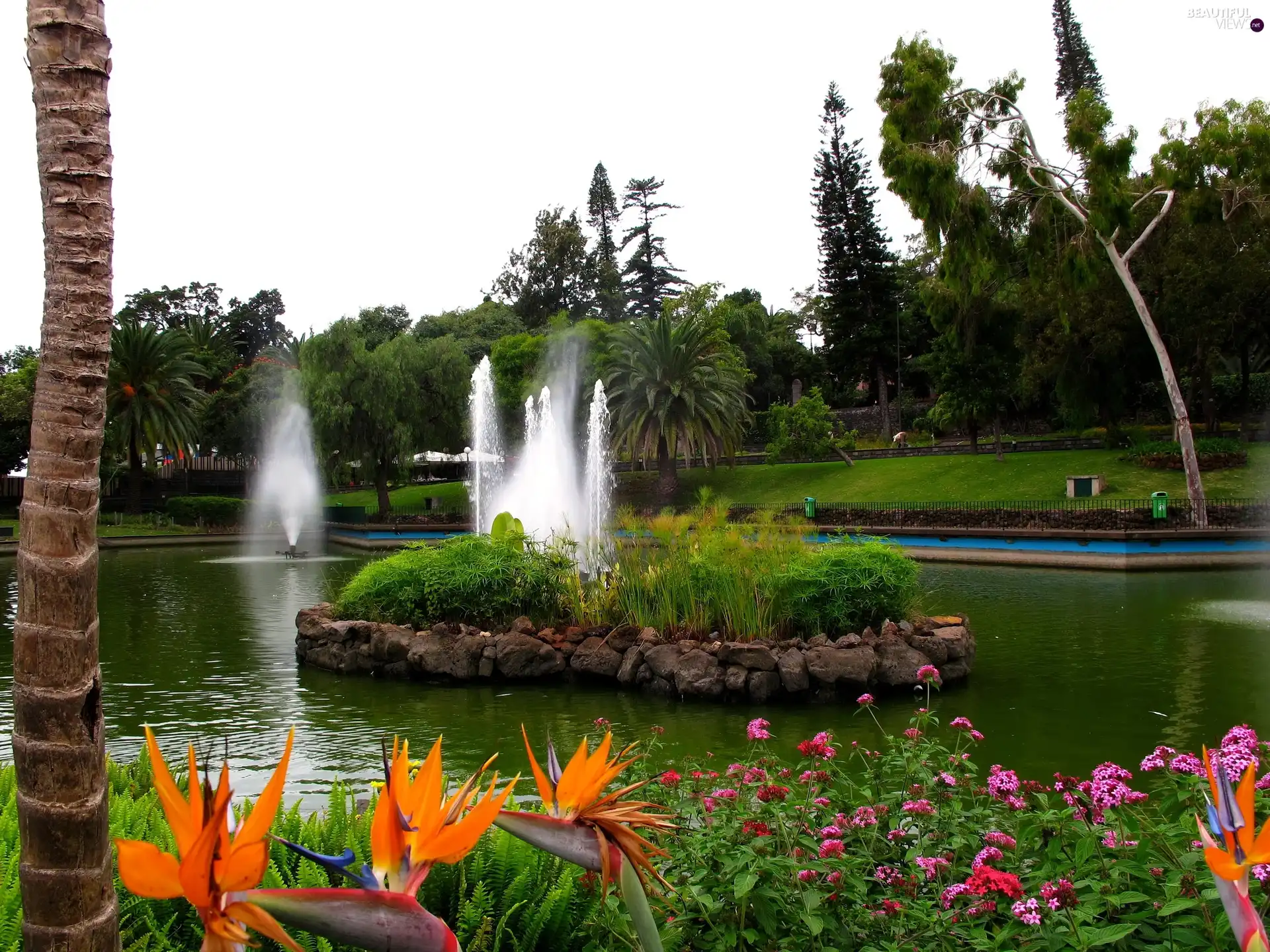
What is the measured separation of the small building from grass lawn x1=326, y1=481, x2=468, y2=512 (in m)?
24.6

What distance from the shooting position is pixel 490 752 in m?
7.40

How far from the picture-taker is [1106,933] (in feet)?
7.84

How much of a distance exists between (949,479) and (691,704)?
29141 millimetres

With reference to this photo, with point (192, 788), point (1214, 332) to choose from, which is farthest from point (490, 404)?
point (192, 788)

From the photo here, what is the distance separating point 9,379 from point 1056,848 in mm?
50114

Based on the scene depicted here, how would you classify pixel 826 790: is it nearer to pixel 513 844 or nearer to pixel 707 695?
pixel 513 844

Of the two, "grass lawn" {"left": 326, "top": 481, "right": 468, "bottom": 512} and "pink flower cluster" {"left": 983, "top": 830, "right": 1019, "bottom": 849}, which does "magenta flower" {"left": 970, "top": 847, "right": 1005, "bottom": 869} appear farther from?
"grass lawn" {"left": 326, "top": 481, "right": 468, "bottom": 512}

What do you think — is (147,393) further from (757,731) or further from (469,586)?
(757,731)

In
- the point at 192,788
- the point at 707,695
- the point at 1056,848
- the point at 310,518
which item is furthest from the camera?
the point at 310,518

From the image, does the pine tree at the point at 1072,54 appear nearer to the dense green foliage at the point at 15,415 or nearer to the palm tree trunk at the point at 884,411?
the palm tree trunk at the point at 884,411

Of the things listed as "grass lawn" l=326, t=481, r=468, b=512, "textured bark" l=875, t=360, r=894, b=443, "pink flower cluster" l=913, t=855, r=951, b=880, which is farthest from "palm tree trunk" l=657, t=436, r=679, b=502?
"pink flower cluster" l=913, t=855, r=951, b=880

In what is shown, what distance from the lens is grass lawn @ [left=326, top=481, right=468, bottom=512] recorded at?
46469mm

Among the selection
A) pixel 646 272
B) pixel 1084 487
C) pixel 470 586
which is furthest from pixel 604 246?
pixel 470 586

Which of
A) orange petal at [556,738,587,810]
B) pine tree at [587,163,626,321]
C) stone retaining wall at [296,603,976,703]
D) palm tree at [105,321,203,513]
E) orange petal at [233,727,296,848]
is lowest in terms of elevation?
stone retaining wall at [296,603,976,703]
